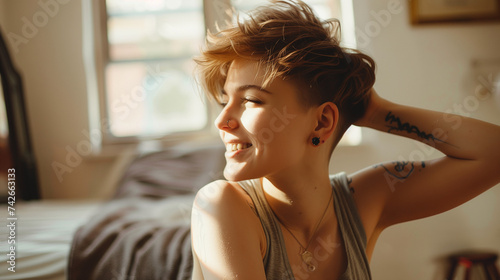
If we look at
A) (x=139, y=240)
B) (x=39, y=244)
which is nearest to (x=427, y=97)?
(x=139, y=240)

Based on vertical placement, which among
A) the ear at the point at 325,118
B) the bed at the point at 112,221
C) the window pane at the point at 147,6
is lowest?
the bed at the point at 112,221

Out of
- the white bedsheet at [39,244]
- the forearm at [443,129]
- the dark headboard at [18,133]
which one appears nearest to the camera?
the forearm at [443,129]

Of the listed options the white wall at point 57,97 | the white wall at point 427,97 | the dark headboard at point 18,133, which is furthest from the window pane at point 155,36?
the white wall at point 427,97

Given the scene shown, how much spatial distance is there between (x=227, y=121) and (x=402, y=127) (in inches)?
10.7

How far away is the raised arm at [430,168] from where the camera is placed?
0.56m

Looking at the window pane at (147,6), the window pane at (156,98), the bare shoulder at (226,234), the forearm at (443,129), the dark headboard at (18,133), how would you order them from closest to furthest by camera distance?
the bare shoulder at (226,234) → the forearm at (443,129) → the dark headboard at (18,133) → the window pane at (147,6) → the window pane at (156,98)

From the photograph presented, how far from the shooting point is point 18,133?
1.43 meters

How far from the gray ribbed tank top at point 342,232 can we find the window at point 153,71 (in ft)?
3.54

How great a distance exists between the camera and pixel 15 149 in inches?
55.3

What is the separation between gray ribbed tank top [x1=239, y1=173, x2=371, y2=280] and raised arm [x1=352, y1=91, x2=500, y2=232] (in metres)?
0.03

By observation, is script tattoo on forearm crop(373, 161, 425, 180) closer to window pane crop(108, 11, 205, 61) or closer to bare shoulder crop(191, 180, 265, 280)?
bare shoulder crop(191, 180, 265, 280)

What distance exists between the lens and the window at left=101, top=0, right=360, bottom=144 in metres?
1.60

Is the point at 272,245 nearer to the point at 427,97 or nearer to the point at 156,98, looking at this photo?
the point at 427,97

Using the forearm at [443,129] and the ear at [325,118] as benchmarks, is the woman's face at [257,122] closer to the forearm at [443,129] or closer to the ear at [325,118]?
the ear at [325,118]
